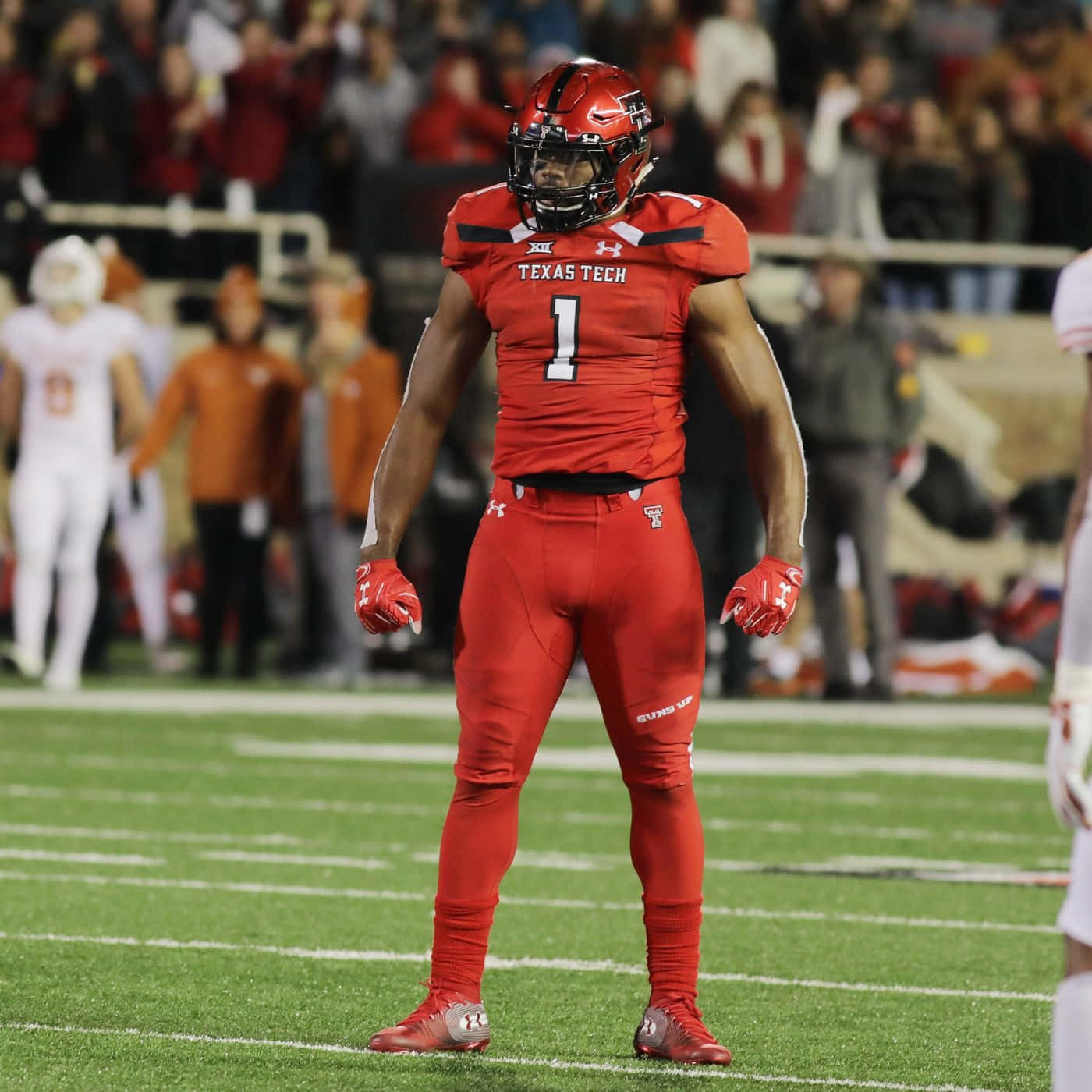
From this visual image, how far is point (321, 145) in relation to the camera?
17.7 metres

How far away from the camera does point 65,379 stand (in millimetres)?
13703

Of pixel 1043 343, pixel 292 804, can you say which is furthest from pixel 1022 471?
pixel 292 804

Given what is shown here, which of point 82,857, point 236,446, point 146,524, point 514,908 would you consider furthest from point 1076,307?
point 146,524

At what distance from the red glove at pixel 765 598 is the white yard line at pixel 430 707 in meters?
7.37

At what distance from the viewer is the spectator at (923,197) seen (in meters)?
18.2

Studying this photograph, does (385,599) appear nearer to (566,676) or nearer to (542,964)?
(566,676)

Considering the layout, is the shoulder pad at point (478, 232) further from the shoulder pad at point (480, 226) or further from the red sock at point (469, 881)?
the red sock at point (469, 881)

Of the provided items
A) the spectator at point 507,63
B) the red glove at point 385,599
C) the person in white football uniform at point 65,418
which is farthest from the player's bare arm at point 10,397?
the red glove at point 385,599

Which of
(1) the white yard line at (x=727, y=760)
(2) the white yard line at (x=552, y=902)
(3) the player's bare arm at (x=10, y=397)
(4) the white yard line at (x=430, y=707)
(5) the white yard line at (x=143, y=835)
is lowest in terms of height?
(4) the white yard line at (x=430, y=707)

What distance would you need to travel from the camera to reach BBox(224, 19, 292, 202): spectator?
17250mm

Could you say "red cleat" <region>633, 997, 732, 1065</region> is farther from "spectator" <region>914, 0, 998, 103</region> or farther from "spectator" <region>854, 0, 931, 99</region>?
"spectator" <region>914, 0, 998, 103</region>

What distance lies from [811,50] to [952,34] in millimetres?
2837

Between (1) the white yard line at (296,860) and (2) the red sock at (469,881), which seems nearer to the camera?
(2) the red sock at (469,881)

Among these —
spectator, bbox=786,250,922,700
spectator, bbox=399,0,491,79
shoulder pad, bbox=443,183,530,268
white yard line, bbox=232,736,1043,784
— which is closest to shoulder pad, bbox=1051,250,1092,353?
shoulder pad, bbox=443,183,530,268
